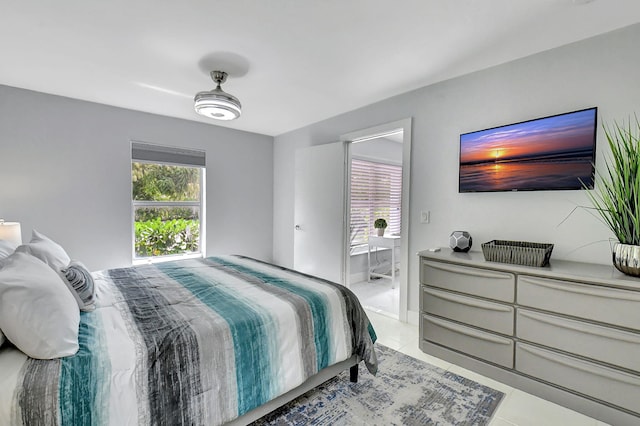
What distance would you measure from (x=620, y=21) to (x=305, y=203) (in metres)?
3.27

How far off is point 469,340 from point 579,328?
682mm

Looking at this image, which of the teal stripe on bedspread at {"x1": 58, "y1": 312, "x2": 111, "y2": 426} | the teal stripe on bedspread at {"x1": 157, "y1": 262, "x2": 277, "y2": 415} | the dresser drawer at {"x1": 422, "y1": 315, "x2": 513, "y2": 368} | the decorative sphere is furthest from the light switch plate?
the teal stripe on bedspread at {"x1": 58, "y1": 312, "x2": 111, "y2": 426}

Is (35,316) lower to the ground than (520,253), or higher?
lower

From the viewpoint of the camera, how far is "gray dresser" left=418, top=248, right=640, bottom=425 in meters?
1.59

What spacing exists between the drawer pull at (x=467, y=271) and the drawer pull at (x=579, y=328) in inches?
9.8

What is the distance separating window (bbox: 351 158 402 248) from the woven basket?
2.53 metres

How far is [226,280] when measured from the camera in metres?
2.12

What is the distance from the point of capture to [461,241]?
96.5 inches

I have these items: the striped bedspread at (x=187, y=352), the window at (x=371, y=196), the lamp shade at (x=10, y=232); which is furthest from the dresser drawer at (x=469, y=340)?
the lamp shade at (x=10, y=232)

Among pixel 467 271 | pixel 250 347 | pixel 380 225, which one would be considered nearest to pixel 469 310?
pixel 467 271

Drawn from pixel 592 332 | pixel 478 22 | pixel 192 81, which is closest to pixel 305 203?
pixel 192 81

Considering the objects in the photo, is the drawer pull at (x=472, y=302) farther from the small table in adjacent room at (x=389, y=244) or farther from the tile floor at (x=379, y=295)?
the small table in adjacent room at (x=389, y=244)

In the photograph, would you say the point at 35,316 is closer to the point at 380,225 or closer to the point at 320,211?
the point at 320,211

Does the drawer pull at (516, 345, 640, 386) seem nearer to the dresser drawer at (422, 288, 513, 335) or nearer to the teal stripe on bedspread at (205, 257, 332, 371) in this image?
the dresser drawer at (422, 288, 513, 335)
